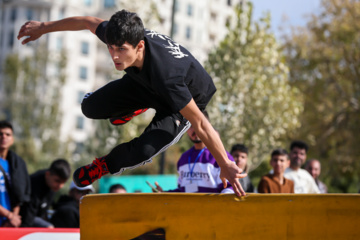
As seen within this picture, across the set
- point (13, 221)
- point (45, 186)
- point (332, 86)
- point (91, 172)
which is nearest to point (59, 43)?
point (332, 86)

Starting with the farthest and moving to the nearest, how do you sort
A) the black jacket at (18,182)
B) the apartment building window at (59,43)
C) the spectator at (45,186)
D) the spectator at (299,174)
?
the apartment building window at (59,43), the spectator at (299,174), the spectator at (45,186), the black jacket at (18,182)

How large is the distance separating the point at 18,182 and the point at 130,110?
253 cm

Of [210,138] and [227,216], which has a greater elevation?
[210,138]

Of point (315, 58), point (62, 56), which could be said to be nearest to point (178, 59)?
point (315, 58)

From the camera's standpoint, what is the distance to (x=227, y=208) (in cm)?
439

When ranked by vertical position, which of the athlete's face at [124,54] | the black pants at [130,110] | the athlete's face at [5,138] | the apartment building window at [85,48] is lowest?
the athlete's face at [5,138]

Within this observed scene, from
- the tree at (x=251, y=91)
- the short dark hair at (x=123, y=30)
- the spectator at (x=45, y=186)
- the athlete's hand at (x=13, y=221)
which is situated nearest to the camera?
the short dark hair at (x=123, y=30)

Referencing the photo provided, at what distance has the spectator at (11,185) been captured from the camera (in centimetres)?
688

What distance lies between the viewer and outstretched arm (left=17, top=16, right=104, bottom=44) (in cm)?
493

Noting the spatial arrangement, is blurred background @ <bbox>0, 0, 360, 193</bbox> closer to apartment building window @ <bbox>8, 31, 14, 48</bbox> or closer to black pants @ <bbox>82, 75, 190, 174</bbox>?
black pants @ <bbox>82, 75, 190, 174</bbox>

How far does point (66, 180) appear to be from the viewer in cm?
788

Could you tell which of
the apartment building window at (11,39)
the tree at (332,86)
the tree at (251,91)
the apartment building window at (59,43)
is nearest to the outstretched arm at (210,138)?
the tree at (251,91)

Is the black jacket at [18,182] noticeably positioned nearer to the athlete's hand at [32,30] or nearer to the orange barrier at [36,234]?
the orange barrier at [36,234]

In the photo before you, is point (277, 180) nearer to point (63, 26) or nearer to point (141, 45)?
point (63, 26)
